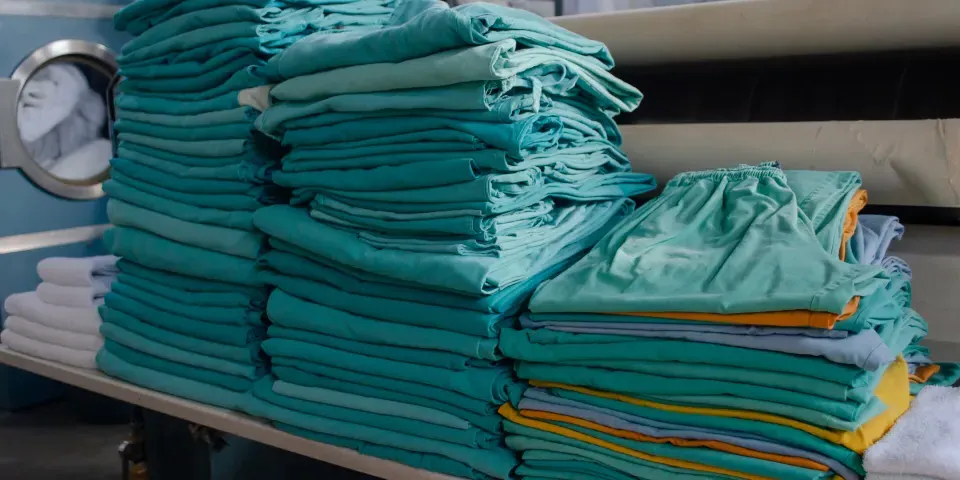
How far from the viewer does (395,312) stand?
996 millimetres

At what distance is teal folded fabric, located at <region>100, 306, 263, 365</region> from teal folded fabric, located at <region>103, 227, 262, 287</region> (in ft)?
0.33

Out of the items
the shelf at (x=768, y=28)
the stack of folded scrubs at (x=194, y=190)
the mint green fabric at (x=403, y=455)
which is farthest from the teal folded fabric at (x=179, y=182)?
the shelf at (x=768, y=28)

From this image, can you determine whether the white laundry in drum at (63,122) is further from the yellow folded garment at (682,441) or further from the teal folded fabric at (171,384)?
the yellow folded garment at (682,441)

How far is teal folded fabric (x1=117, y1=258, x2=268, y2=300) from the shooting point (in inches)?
46.4

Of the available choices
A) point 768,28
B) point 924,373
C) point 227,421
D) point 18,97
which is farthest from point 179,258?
point 18,97

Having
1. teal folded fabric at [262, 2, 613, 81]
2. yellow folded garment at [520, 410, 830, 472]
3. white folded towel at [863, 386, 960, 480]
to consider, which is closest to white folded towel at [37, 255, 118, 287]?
teal folded fabric at [262, 2, 613, 81]

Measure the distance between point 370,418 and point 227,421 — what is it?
0.89 feet

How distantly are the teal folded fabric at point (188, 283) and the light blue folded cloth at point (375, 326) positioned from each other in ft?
0.23

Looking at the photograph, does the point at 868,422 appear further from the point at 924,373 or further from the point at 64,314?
the point at 64,314

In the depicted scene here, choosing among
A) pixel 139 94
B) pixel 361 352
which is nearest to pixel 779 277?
pixel 361 352

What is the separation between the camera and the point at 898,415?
84 centimetres

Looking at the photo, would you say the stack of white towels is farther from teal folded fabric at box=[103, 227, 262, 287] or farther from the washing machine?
the washing machine

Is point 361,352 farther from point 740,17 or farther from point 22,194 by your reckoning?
point 22,194

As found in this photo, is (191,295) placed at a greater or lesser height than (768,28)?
lesser
